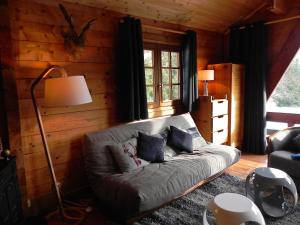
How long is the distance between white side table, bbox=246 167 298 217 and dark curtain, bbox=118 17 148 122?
148 centimetres

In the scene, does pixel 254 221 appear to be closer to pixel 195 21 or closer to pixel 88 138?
pixel 88 138

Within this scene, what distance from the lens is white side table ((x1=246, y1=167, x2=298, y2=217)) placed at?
6.77 ft

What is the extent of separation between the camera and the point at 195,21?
3689mm

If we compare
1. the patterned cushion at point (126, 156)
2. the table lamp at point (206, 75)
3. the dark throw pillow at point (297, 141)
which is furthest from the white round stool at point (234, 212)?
the table lamp at point (206, 75)

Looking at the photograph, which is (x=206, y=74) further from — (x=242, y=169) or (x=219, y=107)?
(x=242, y=169)

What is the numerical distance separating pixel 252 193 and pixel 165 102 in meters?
1.77

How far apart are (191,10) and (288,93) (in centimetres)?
220

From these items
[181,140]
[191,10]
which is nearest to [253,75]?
[191,10]

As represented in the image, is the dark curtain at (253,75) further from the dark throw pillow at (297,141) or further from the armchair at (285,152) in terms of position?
the dark throw pillow at (297,141)

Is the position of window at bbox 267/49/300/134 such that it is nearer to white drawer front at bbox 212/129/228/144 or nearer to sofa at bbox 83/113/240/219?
white drawer front at bbox 212/129/228/144

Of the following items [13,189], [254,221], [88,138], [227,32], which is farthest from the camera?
[227,32]

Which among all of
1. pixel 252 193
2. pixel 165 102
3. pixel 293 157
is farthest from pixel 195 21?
pixel 252 193

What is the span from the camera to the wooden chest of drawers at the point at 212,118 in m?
3.71

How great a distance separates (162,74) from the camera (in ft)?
11.4
